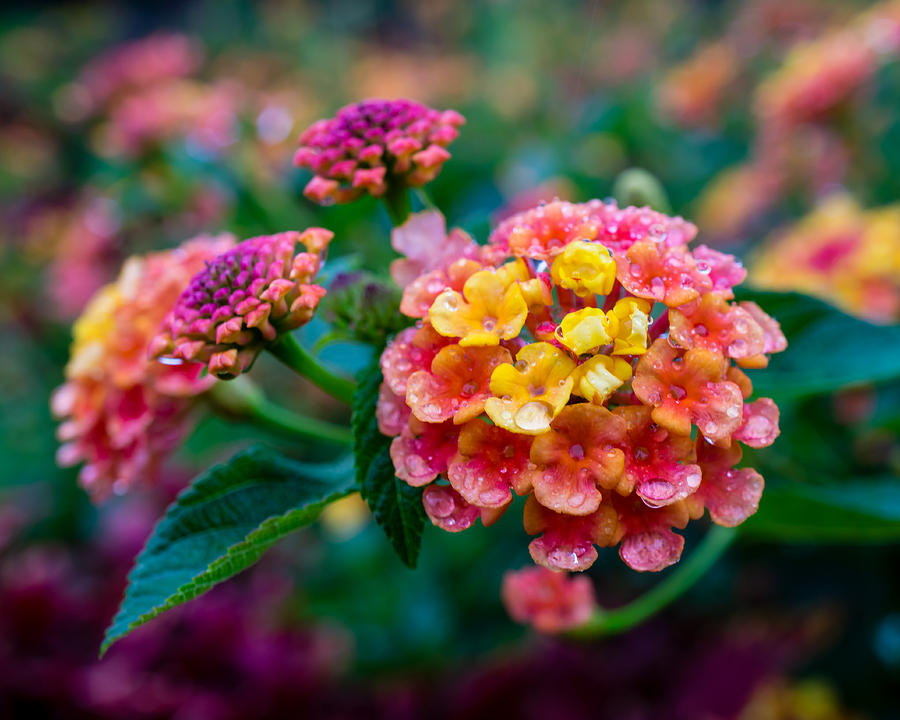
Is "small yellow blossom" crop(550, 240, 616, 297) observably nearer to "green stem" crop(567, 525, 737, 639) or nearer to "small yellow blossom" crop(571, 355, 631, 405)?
"small yellow blossom" crop(571, 355, 631, 405)

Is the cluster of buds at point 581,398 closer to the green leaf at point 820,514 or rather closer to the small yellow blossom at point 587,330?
the small yellow blossom at point 587,330

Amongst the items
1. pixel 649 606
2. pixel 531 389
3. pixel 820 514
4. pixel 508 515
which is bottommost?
pixel 508 515

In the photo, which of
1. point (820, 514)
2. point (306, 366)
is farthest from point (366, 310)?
point (820, 514)

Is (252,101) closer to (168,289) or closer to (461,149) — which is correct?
(461,149)

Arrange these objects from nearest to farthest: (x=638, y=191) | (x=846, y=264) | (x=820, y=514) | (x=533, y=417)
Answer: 1. (x=533, y=417)
2. (x=820, y=514)
3. (x=638, y=191)
4. (x=846, y=264)

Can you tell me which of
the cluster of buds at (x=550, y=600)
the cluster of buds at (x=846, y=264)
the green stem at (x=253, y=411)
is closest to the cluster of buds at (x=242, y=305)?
the green stem at (x=253, y=411)

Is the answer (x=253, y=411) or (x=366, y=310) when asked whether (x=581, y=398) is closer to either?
(x=366, y=310)
